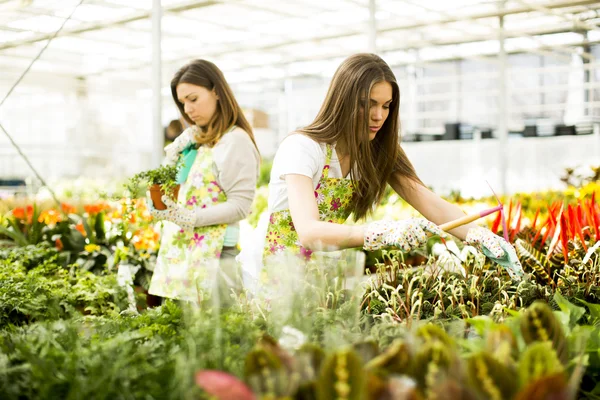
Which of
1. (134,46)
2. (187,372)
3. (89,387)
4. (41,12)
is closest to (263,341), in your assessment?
(187,372)

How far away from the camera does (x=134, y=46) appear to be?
12016mm

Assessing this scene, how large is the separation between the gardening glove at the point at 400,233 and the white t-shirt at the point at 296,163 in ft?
1.02

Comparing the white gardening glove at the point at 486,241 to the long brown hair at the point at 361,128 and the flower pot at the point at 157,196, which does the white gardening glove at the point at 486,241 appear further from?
the flower pot at the point at 157,196

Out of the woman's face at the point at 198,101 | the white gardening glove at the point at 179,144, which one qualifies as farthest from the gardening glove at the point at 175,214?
the woman's face at the point at 198,101

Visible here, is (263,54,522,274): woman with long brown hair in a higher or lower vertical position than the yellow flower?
higher

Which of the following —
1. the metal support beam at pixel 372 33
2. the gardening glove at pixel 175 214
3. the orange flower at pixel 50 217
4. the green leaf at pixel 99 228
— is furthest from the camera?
the metal support beam at pixel 372 33

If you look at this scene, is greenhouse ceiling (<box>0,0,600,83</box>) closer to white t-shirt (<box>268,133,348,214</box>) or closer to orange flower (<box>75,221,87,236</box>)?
orange flower (<box>75,221,87,236</box>)

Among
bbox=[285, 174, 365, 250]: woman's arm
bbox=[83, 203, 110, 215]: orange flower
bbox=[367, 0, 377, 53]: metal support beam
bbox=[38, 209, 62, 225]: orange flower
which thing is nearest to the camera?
bbox=[285, 174, 365, 250]: woman's arm

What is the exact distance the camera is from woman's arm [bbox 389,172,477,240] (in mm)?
2283

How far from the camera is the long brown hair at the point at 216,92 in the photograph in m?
2.74

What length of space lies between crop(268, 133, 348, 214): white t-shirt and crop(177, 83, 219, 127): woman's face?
2.31 ft

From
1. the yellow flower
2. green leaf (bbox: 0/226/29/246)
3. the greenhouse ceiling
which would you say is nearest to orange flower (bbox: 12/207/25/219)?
green leaf (bbox: 0/226/29/246)

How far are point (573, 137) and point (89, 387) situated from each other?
980cm

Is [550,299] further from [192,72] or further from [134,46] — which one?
[134,46]
